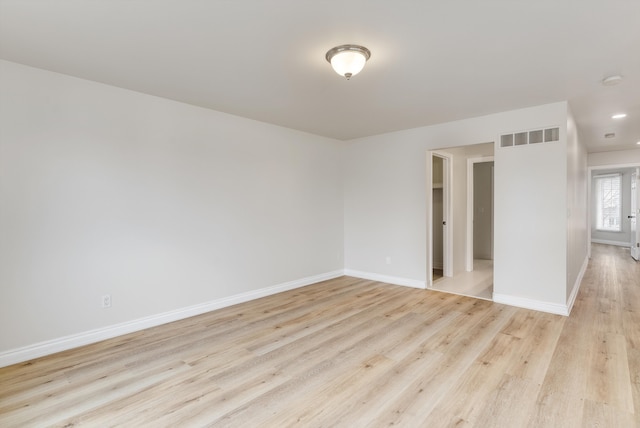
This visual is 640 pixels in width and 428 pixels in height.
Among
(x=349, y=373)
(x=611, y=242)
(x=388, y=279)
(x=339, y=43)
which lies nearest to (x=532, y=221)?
(x=388, y=279)

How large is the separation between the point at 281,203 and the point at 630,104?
4.57 m

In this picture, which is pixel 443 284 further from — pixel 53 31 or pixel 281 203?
pixel 53 31

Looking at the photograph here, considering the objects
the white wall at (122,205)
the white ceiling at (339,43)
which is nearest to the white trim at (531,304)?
the white ceiling at (339,43)

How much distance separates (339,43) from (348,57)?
0.38 ft

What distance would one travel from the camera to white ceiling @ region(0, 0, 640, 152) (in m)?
1.92

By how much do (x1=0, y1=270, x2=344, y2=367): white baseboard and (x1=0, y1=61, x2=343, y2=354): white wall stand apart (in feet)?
0.20

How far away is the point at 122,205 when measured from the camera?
317 centimetres

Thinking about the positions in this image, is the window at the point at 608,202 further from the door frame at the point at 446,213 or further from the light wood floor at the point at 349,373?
the light wood floor at the point at 349,373

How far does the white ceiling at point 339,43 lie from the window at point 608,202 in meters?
7.58

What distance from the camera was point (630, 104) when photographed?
12.2 ft

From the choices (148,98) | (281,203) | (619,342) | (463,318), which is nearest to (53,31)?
(148,98)

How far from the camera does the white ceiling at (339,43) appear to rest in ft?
6.30

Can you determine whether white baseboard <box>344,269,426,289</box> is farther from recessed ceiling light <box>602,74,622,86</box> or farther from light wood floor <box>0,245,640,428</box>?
recessed ceiling light <box>602,74,622,86</box>

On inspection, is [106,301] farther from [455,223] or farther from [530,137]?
[455,223]
